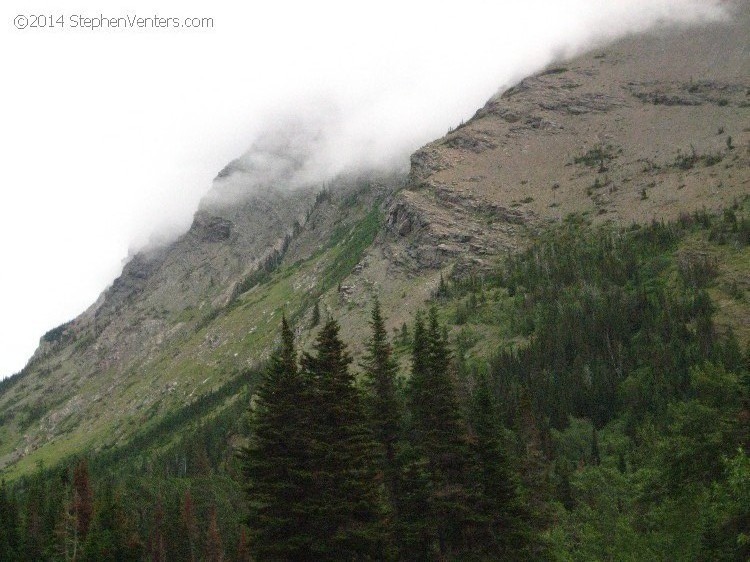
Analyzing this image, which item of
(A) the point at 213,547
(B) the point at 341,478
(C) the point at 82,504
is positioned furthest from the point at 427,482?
(C) the point at 82,504

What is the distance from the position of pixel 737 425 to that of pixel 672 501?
5.32m

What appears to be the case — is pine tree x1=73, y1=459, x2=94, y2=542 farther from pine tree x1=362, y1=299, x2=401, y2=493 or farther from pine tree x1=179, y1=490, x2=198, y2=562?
pine tree x1=362, y1=299, x2=401, y2=493

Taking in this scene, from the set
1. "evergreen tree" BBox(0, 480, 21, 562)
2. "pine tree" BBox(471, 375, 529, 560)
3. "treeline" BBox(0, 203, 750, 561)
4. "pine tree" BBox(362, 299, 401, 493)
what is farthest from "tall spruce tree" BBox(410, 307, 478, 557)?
"evergreen tree" BBox(0, 480, 21, 562)

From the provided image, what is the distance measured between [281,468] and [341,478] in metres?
2.71

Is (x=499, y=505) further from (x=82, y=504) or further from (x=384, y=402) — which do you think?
(x=82, y=504)

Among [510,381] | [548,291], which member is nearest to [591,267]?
[548,291]

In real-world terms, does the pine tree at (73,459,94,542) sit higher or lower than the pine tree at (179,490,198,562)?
higher

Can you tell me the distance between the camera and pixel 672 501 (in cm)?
3269

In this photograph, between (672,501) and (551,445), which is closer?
(672,501)

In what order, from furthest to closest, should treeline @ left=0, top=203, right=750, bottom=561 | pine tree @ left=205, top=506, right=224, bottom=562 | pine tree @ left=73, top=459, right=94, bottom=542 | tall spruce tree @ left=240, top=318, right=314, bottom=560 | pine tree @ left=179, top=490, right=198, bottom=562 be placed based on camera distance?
pine tree @ left=179, top=490, right=198, bottom=562
pine tree @ left=205, top=506, right=224, bottom=562
pine tree @ left=73, top=459, right=94, bottom=542
treeline @ left=0, top=203, right=750, bottom=561
tall spruce tree @ left=240, top=318, right=314, bottom=560

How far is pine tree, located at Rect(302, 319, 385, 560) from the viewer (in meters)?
28.4

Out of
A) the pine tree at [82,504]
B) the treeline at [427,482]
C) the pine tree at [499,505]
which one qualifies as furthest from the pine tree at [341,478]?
the pine tree at [82,504]

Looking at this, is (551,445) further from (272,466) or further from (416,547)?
(272,466)

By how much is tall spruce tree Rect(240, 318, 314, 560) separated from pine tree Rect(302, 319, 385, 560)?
471 millimetres
